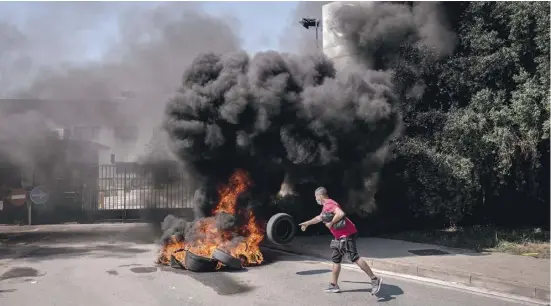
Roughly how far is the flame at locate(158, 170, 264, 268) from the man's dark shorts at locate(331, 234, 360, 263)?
8.92 feet

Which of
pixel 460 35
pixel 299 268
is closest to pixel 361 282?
pixel 299 268

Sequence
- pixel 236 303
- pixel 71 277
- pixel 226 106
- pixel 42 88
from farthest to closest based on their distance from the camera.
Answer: pixel 42 88 → pixel 226 106 → pixel 71 277 → pixel 236 303

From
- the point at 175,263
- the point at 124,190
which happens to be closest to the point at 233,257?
the point at 175,263

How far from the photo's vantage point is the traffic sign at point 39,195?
17.1m

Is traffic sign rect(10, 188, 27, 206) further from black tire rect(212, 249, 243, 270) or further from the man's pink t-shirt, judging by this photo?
the man's pink t-shirt

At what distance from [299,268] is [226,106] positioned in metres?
3.53

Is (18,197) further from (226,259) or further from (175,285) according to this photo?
(175,285)

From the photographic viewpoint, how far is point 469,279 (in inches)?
291

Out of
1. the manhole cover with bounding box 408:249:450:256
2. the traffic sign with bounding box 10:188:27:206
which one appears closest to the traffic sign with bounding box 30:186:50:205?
the traffic sign with bounding box 10:188:27:206

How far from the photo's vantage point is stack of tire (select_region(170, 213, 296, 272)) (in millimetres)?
8266

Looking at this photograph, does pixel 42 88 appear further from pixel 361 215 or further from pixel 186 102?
pixel 361 215

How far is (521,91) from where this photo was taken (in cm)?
1067

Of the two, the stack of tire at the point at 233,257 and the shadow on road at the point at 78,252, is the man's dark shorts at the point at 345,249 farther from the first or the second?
the shadow on road at the point at 78,252

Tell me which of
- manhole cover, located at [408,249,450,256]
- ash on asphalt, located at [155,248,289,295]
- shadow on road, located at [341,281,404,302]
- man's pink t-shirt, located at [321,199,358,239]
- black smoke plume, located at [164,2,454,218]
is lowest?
ash on asphalt, located at [155,248,289,295]
